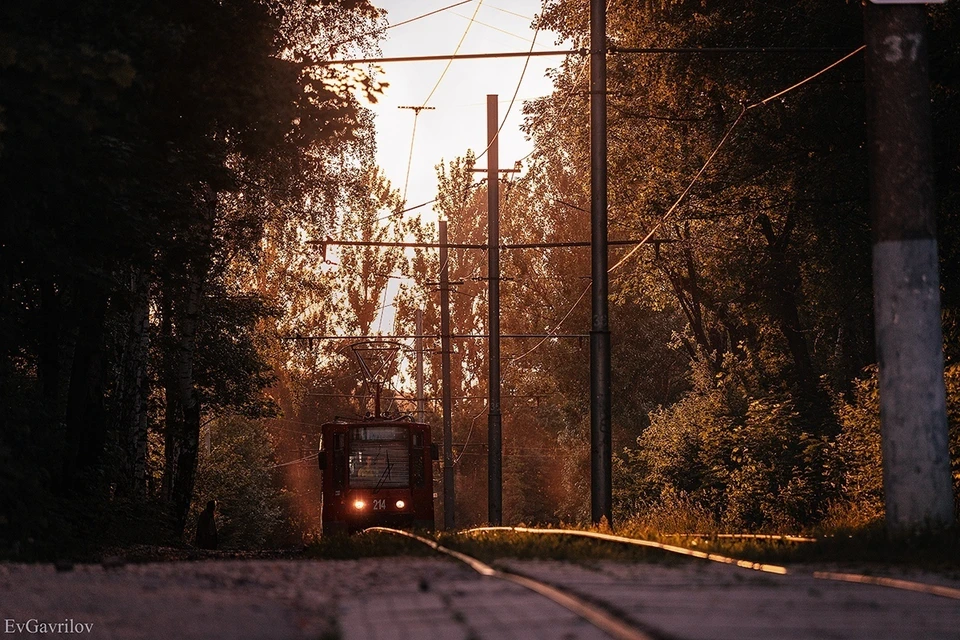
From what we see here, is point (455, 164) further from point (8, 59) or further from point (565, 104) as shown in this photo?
point (8, 59)

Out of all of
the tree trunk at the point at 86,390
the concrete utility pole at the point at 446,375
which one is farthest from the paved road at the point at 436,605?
the concrete utility pole at the point at 446,375

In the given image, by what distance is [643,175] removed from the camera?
3142 cm

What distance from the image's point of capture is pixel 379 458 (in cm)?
3247

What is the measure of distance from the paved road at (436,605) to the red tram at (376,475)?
22857mm

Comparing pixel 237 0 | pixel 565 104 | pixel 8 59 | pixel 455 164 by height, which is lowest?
pixel 8 59

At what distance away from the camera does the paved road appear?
6027 mm

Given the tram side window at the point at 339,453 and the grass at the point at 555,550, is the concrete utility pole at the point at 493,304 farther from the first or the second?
the grass at the point at 555,550

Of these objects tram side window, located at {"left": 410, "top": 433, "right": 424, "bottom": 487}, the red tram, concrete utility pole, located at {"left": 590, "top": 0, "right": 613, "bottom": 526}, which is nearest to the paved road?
concrete utility pole, located at {"left": 590, "top": 0, "right": 613, "bottom": 526}

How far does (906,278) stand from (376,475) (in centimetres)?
2174

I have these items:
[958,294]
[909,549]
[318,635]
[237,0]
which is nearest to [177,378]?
[237,0]

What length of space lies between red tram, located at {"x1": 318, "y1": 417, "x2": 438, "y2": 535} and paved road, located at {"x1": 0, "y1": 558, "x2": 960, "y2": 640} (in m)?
22.9

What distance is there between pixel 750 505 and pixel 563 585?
78.8 feet

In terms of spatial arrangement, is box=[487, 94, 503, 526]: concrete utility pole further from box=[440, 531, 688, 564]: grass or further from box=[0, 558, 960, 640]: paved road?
box=[0, 558, 960, 640]: paved road

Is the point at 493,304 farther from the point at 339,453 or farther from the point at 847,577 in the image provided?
the point at 847,577
